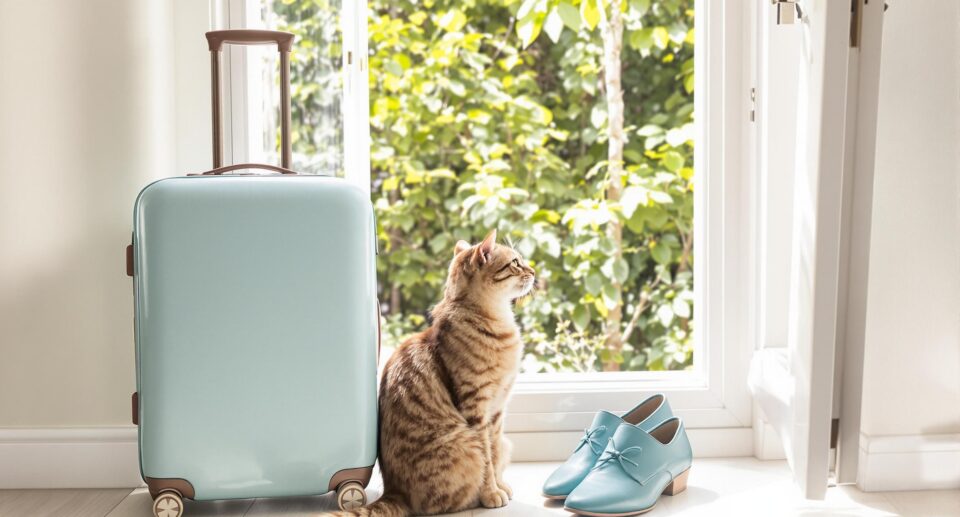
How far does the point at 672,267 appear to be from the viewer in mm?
3596

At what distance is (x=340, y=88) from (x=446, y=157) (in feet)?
5.62

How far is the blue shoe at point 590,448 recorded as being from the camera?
1.54 metres

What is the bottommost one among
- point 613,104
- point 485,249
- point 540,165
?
point 485,249

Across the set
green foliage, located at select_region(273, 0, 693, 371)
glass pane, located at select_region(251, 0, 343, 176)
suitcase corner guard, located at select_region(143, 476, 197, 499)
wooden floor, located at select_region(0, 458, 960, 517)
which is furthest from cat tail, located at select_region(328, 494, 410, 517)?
green foliage, located at select_region(273, 0, 693, 371)

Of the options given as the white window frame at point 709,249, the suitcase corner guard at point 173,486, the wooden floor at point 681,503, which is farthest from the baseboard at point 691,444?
the suitcase corner guard at point 173,486

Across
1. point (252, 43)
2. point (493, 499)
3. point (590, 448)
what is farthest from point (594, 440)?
point (252, 43)

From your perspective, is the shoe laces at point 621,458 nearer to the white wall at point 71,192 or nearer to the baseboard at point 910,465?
the baseboard at point 910,465

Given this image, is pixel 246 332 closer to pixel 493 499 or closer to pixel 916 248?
pixel 493 499

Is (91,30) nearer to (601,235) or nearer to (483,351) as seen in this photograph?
(483,351)

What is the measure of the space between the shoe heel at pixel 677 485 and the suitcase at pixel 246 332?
0.61m

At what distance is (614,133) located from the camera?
324 centimetres

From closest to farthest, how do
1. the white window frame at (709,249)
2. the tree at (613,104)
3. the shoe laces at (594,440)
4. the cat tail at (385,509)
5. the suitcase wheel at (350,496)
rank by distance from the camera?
the cat tail at (385,509) < the suitcase wheel at (350,496) < the shoe laces at (594,440) < the white window frame at (709,249) < the tree at (613,104)

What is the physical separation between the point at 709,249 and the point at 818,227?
0.58 m

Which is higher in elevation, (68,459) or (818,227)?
(818,227)
